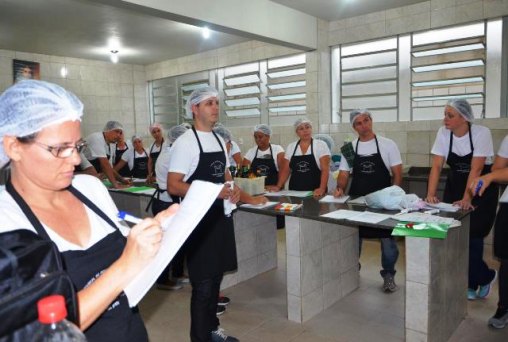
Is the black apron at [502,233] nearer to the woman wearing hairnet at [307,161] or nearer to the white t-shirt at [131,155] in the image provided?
the woman wearing hairnet at [307,161]

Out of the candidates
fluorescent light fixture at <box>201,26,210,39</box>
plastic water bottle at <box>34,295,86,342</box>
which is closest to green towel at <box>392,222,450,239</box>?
plastic water bottle at <box>34,295,86,342</box>

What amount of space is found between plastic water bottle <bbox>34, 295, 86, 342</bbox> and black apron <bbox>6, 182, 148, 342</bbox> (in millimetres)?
421

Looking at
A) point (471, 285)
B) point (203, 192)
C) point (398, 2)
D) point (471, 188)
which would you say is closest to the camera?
point (203, 192)

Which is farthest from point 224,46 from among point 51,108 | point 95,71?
point 51,108

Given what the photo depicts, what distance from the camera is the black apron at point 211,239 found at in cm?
252

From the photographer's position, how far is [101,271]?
1.12m

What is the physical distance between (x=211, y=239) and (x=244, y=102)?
5.10 m

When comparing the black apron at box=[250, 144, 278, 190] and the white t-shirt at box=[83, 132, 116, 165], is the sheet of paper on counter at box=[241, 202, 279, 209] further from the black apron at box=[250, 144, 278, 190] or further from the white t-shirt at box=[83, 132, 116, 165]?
the white t-shirt at box=[83, 132, 116, 165]

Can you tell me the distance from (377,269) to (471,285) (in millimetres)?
940

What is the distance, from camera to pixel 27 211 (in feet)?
3.36

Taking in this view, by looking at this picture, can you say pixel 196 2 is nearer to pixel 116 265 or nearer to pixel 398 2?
pixel 398 2

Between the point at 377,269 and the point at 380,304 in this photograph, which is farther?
the point at 377,269

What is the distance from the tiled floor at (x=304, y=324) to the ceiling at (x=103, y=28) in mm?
3419

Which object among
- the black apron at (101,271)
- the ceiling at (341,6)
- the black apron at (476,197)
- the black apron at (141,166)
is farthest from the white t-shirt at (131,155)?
the black apron at (101,271)
